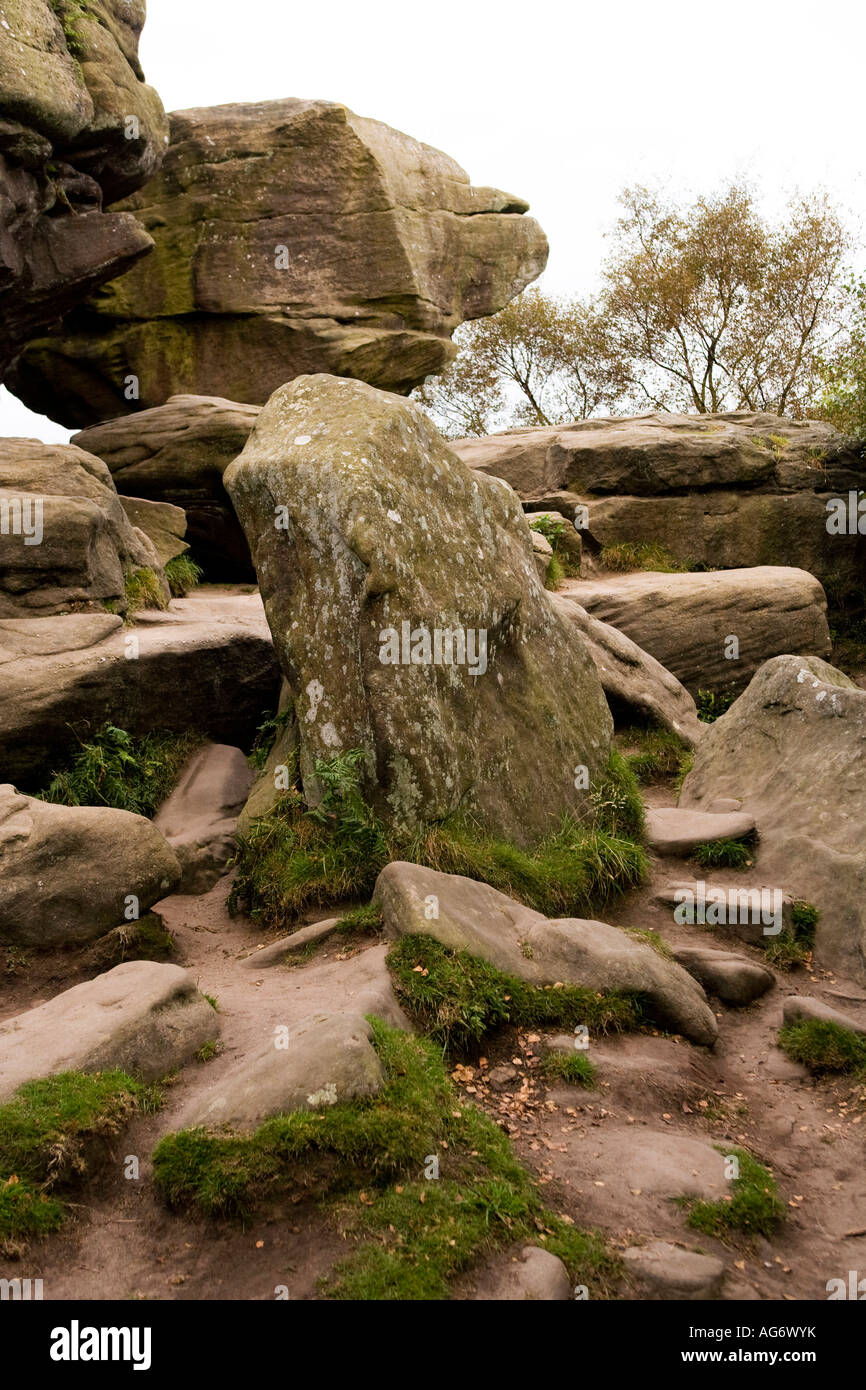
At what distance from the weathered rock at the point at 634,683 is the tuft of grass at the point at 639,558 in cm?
496

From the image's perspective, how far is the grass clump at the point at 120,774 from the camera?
10516 millimetres

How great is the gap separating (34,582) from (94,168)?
25.6 feet

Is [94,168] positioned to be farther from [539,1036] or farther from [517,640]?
[539,1036]

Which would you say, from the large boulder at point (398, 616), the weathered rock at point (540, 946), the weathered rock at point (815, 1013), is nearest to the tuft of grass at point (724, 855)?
the large boulder at point (398, 616)

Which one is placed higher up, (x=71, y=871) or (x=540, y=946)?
(x=71, y=871)

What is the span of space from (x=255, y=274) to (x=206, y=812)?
14.7 m

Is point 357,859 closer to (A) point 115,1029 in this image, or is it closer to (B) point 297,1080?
(A) point 115,1029

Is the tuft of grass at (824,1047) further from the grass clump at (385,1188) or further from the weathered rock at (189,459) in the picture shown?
the weathered rock at (189,459)

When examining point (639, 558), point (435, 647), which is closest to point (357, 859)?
point (435, 647)

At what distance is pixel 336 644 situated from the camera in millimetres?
9758

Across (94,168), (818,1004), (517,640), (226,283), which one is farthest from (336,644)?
(226,283)

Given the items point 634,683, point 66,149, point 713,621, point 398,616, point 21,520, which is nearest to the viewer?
point 398,616

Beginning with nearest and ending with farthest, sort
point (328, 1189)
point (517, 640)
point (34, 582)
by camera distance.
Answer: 1. point (328, 1189)
2. point (517, 640)
3. point (34, 582)

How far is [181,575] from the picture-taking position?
52.8 ft
